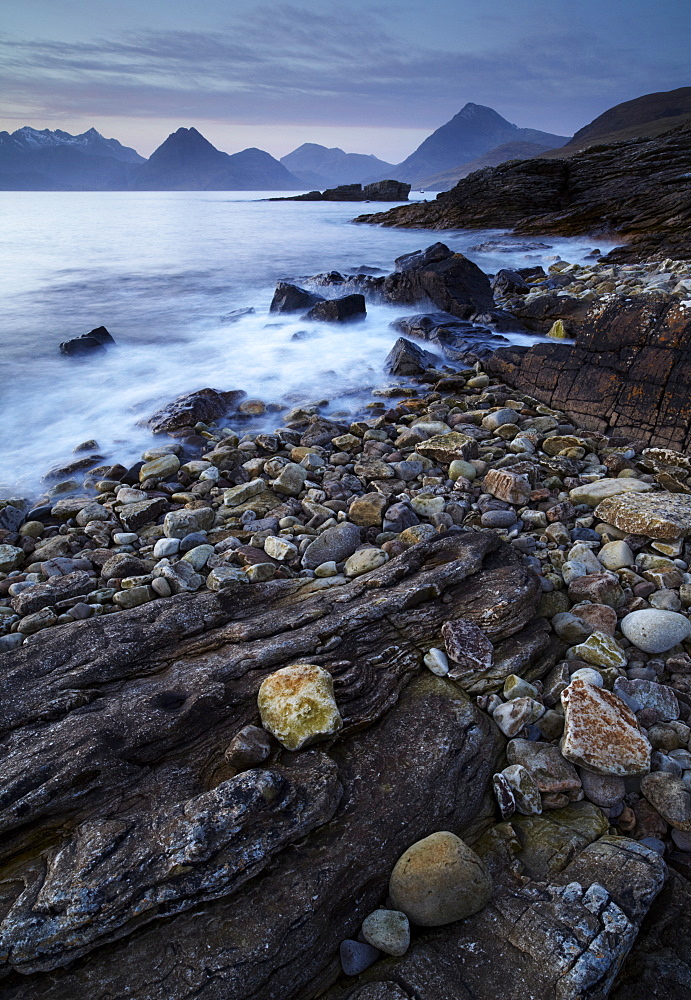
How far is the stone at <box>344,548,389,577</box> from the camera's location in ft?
11.1

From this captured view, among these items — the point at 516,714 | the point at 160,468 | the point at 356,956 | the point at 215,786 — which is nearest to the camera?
the point at 356,956

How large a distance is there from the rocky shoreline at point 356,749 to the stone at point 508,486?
3 centimetres

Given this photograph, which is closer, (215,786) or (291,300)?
(215,786)

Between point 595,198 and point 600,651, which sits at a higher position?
point 595,198

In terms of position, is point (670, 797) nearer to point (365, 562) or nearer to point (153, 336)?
point (365, 562)

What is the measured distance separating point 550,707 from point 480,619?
1.60 feet

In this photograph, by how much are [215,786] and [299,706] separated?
16.0 inches

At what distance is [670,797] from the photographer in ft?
6.71

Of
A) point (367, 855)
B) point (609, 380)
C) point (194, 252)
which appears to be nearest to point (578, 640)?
point (367, 855)

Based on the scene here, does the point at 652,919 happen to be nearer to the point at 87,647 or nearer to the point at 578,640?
the point at 578,640

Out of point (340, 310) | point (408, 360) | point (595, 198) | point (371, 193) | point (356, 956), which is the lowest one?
point (356, 956)

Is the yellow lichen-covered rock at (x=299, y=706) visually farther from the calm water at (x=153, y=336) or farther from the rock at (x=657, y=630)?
the calm water at (x=153, y=336)

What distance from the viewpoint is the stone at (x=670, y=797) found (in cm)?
201

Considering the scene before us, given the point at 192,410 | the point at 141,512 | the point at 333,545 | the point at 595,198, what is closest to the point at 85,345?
the point at 192,410
